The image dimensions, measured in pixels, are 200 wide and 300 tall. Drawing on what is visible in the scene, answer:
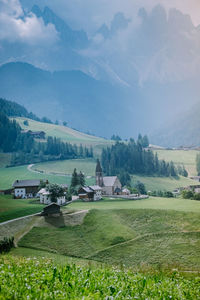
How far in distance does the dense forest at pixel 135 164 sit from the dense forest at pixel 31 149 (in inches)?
426

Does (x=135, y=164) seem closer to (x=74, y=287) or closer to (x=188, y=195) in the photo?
(x=188, y=195)

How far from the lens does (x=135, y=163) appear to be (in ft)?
311

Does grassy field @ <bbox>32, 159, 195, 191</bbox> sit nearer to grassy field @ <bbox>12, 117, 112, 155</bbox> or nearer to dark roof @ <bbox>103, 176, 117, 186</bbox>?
dark roof @ <bbox>103, 176, 117, 186</bbox>

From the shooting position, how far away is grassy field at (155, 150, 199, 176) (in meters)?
108

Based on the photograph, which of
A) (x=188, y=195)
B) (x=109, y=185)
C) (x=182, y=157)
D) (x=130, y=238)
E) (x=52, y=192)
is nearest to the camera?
(x=130, y=238)

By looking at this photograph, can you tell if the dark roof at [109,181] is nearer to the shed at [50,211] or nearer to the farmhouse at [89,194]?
the farmhouse at [89,194]

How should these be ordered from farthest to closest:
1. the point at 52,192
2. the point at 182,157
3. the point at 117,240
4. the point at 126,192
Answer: the point at 182,157
the point at 126,192
the point at 52,192
the point at 117,240

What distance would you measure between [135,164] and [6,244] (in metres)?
67.4

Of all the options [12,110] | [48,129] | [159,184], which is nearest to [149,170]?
[159,184]

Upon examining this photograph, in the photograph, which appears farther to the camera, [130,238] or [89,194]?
[89,194]

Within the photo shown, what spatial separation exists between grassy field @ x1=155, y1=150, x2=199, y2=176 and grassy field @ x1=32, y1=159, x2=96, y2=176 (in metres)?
35.0

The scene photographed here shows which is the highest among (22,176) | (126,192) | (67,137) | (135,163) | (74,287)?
(67,137)

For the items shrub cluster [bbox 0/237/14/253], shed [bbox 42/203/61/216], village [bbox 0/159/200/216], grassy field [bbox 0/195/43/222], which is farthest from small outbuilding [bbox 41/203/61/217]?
shrub cluster [bbox 0/237/14/253]

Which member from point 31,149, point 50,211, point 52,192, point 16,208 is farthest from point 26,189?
point 31,149
